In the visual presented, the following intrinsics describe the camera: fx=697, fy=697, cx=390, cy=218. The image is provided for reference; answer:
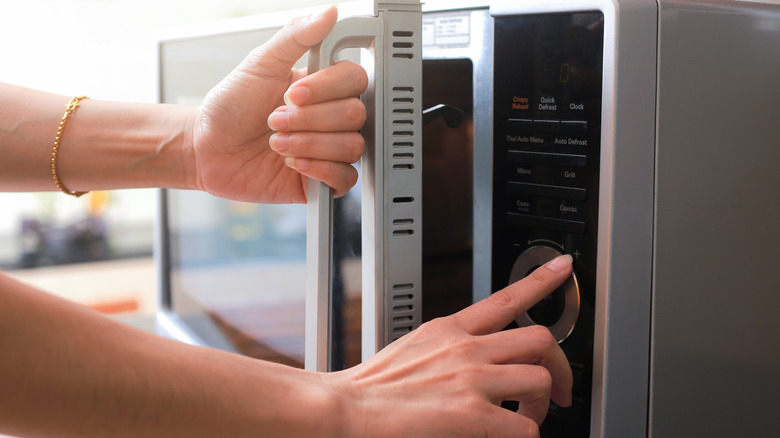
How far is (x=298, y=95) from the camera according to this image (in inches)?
21.5

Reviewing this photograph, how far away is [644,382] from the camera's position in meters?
0.51

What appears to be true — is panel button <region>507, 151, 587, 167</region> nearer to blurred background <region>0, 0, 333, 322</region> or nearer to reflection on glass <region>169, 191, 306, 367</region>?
reflection on glass <region>169, 191, 306, 367</region>

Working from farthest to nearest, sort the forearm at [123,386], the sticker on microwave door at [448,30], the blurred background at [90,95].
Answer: the blurred background at [90,95] < the sticker on microwave door at [448,30] < the forearm at [123,386]

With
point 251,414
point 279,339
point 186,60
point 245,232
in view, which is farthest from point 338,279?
point 186,60

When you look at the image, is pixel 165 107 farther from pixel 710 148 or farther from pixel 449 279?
pixel 710 148

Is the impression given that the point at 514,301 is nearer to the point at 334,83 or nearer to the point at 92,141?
the point at 334,83

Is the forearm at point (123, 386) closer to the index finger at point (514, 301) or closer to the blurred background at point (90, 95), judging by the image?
the index finger at point (514, 301)

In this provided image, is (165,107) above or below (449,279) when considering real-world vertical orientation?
above

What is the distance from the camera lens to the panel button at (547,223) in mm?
513

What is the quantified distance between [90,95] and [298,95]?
1.78 metres

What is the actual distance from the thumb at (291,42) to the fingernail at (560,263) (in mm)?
245

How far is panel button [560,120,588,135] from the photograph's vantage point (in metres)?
0.50

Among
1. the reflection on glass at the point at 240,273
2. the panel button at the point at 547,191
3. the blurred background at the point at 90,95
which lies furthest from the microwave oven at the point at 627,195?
the blurred background at the point at 90,95

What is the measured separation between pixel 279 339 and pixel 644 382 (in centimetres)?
51
